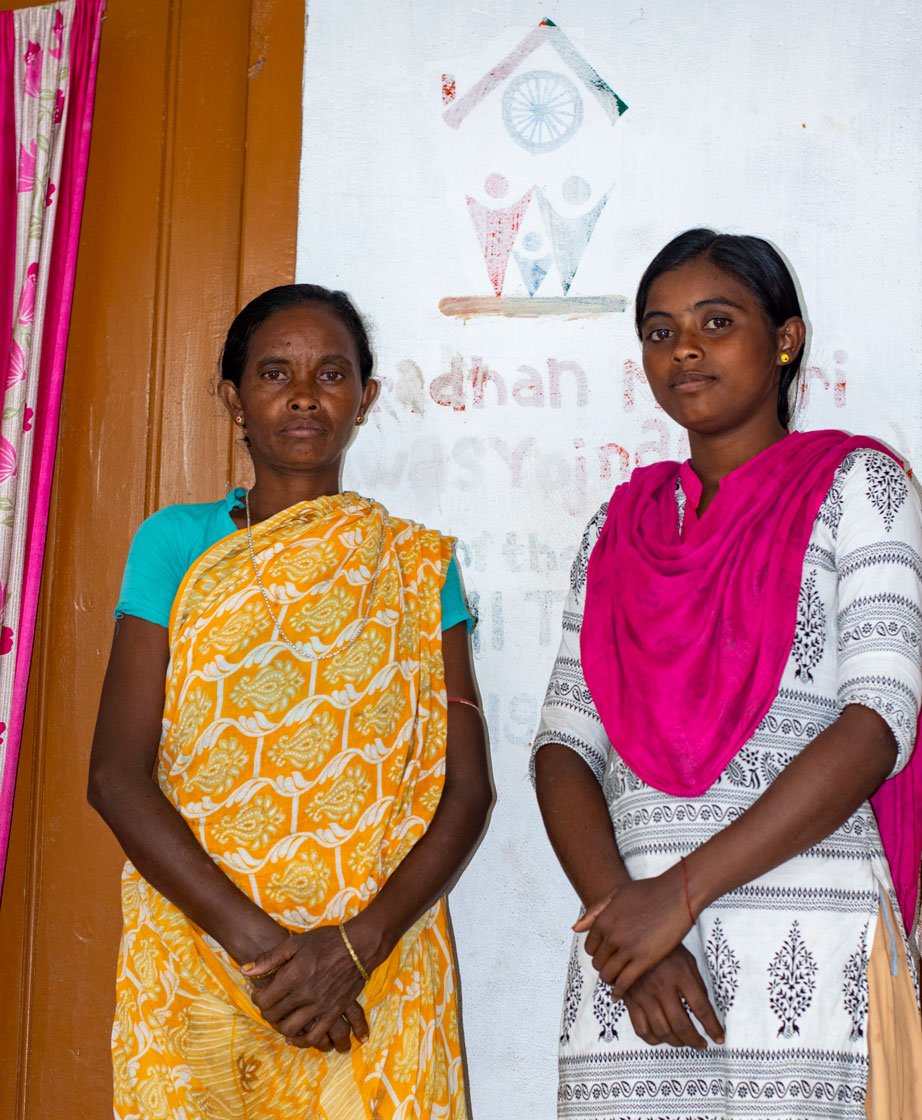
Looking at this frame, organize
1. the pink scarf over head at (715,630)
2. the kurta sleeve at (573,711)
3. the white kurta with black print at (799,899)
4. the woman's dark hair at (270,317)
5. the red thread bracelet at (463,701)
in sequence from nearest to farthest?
the white kurta with black print at (799,899) → the pink scarf over head at (715,630) → the kurta sleeve at (573,711) → the red thread bracelet at (463,701) → the woman's dark hair at (270,317)

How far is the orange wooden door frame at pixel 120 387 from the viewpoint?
2.64m

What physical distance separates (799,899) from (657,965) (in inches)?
8.4

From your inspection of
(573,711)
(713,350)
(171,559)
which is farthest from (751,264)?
(171,559)

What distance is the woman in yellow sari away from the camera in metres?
1.86

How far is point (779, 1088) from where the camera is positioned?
1.66 metres

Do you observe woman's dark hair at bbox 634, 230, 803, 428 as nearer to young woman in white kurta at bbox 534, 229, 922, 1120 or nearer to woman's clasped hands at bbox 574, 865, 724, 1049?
young woman in white kurta at bbox 534, 229, 922, 1120

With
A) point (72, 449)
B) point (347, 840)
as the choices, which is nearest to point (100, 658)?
point (72, 449)

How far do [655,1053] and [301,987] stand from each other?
1.66 ft

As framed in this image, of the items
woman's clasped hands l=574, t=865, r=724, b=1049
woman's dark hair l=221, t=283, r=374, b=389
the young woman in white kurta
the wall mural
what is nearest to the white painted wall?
the wall mural

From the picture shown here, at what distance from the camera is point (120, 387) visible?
2.81m

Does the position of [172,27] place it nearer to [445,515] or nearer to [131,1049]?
[445,515]

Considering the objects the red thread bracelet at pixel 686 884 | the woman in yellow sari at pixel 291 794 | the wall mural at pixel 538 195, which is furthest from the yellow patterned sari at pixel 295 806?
the wall mural at pixel 538 195

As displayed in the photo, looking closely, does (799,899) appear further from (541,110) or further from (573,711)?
(541,110)

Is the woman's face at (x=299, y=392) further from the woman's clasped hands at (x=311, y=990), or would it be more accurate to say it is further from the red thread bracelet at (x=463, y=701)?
the woman's clasped hands at (x=311, y=990)
